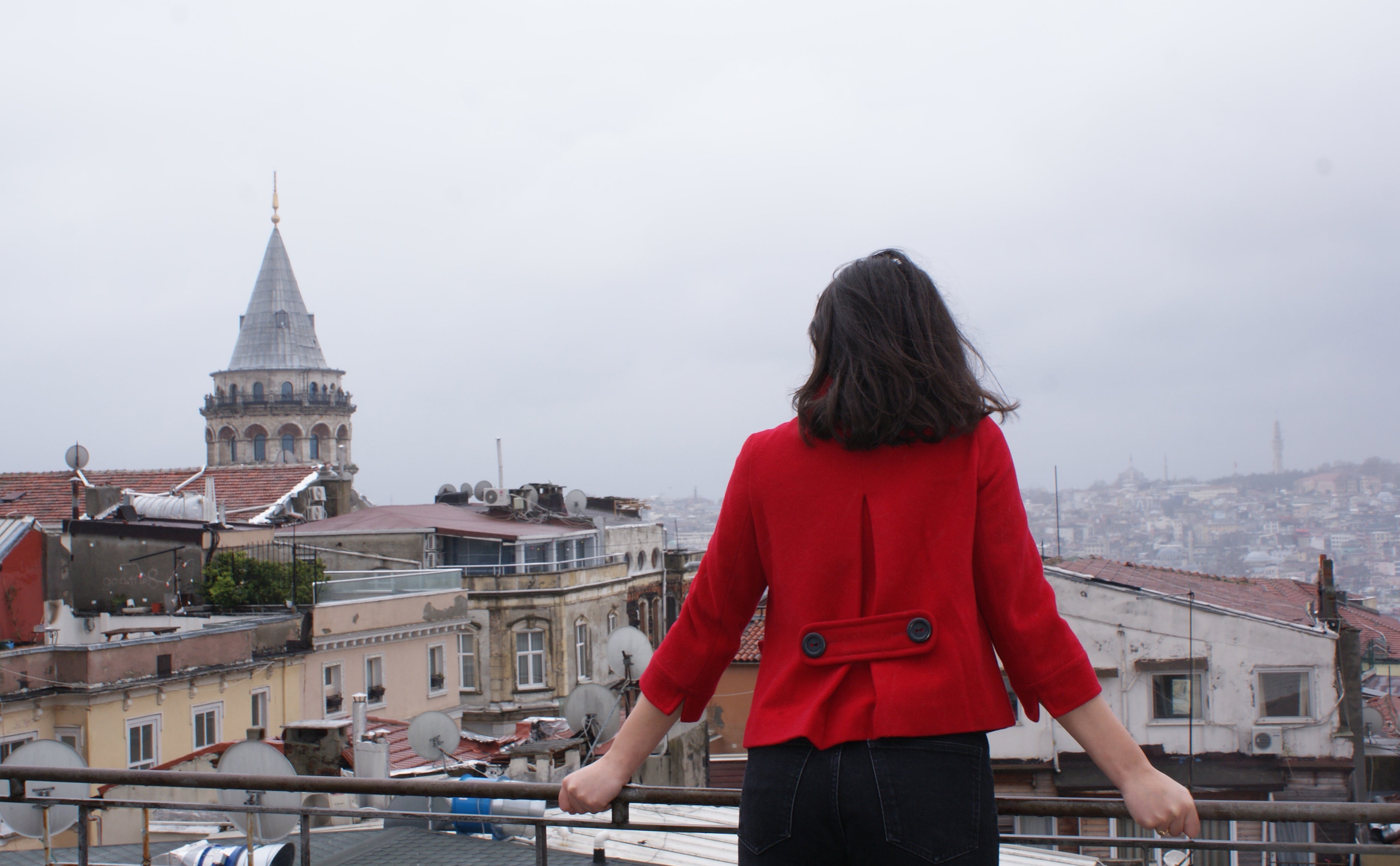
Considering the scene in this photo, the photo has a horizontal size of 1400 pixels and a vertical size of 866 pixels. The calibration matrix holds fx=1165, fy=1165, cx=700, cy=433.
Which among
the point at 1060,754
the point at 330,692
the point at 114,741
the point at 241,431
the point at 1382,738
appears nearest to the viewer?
the point at 114,741

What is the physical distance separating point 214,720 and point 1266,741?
18.1 m

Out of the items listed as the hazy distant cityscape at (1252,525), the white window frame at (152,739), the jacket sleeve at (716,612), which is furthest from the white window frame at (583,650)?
the jacket sleeve at (716,612)

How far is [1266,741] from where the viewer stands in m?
20.2

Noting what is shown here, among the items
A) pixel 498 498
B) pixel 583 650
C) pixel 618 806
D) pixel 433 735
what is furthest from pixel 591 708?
pixel 498 498

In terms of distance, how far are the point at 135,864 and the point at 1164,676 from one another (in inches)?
714

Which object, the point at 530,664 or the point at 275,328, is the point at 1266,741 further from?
the point at 275,328

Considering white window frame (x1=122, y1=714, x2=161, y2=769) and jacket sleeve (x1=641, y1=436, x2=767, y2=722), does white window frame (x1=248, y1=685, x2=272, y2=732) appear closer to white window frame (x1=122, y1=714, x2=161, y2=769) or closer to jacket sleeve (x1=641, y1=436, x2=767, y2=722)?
white window frame (x1=122, y1=714, x2=161, y2=769)

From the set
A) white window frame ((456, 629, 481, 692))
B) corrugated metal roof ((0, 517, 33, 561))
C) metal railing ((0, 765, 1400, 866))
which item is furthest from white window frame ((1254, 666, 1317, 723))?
corrugated metal roof ((0, 517, 33, 561))

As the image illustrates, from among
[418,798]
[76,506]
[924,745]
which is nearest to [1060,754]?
[418,798]

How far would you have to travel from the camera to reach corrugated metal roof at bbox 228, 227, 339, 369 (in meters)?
87.5

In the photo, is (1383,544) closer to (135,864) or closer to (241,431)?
(135,864)

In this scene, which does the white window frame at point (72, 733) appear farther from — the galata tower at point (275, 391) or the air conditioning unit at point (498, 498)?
the galata tower at point (275, 391)

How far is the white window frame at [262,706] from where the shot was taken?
68.6 ft

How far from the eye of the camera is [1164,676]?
20.7 meters
